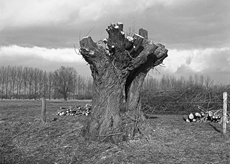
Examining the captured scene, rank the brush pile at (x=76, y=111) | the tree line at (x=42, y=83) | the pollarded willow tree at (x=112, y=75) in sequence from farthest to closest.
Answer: the tree line at (x=42, y=83) → the brush pile at (x=76, y=111) → the pollarded willow tree at (x=112, y=75)

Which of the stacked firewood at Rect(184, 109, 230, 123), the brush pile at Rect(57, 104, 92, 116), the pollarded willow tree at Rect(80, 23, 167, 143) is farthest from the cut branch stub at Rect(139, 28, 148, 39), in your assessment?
the brush pile at Rect(57, 104, 92, 116)

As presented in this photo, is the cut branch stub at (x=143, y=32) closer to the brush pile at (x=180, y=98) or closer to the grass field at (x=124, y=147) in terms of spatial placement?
the grass field at (x=124, y=147)

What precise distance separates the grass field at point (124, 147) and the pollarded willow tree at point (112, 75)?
479 millimetres

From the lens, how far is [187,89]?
1452 cm

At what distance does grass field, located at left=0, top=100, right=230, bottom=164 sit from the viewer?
286 inches

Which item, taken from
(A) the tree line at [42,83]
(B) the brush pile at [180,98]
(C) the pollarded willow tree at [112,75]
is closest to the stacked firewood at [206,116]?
(B) the brush pile at [180,98]

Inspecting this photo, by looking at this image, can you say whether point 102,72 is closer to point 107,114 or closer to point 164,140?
point 107,114

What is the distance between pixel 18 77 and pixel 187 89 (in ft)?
236

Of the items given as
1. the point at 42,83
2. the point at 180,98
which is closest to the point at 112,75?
the point at 180,98

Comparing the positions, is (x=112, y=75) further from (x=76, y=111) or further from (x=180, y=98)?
(x=76, y=111)

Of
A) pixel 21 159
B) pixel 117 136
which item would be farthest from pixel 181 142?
pixel 21 159

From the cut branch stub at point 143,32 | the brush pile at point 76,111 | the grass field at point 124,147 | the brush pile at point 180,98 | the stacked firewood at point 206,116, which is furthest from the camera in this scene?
the brush pile at point 76,111

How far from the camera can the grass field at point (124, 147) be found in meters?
7.27

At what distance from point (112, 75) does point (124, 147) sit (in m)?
2.42
